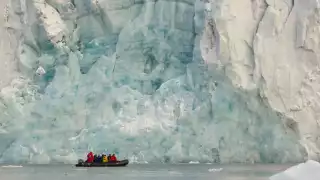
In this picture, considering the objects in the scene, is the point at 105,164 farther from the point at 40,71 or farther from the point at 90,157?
the point at 40,71

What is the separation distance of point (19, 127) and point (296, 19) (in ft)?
24.7

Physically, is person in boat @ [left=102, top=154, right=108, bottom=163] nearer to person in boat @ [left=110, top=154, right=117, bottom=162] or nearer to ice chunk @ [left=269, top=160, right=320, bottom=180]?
person in boat @ [left=110, top=154, right=117, bottom=162]

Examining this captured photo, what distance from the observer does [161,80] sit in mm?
17938

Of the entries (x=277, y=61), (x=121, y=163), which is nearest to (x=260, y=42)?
(x=277, y=61)

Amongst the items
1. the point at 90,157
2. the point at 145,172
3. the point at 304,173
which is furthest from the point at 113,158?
the point at 304,173

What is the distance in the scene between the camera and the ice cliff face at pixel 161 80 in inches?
680

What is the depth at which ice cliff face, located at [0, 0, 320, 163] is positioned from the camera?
17.3 m

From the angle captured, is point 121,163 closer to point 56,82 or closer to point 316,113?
point 56,82

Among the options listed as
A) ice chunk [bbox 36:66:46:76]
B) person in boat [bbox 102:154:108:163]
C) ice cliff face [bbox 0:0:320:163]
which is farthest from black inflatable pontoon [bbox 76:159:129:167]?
ice chunk [bbox 36:66:46:76]

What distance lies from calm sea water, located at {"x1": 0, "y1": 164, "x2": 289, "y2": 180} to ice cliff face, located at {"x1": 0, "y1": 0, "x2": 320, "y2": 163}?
1.45 feet

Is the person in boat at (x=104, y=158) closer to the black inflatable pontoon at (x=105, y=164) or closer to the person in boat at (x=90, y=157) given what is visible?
the black inflatable pontoon at (x=105, y=164)

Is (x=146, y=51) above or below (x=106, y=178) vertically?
above

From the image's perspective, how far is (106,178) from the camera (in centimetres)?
1419

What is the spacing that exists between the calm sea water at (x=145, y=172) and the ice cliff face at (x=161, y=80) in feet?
1.45
